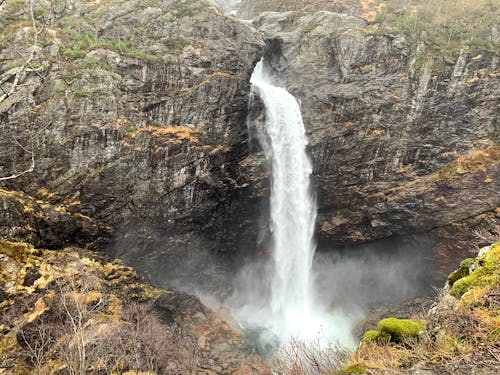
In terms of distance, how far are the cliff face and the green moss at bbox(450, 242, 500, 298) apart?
60.5ft

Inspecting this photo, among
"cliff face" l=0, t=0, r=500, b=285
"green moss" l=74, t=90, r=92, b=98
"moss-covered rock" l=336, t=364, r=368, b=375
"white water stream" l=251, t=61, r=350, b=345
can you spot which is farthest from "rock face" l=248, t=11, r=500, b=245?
"moss-covered rock" l=336, t=364, r=368, b=375

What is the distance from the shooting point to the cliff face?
19.9 metres

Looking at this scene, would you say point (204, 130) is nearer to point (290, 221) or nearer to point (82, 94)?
point (82, 94)

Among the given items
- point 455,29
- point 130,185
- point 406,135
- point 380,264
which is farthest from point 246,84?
point 380,264

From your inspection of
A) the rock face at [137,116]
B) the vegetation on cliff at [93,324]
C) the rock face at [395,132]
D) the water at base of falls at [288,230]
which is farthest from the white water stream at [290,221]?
the vegetation on cliff at [93,324]

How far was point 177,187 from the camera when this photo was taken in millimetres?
23578

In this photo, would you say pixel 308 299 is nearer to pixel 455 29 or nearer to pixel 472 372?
pixel 472 372

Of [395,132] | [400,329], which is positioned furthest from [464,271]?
[395,132]

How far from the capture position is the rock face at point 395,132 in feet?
83.1

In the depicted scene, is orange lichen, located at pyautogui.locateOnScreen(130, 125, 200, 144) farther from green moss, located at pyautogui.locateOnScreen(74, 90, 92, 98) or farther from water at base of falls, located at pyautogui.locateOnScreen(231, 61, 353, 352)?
water at base of falls, located at pyautogui.locateOnScreen(231, 61, 353, 352)

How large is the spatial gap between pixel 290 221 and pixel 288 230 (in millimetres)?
817

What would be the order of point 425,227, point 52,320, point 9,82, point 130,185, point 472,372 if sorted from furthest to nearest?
point 425,227, point 130,185, point 9,82, point 52,320, point 472,372

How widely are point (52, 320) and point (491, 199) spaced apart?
30517 mm

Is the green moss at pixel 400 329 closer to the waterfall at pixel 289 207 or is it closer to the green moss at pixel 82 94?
the waterfall at pixel 289 207
